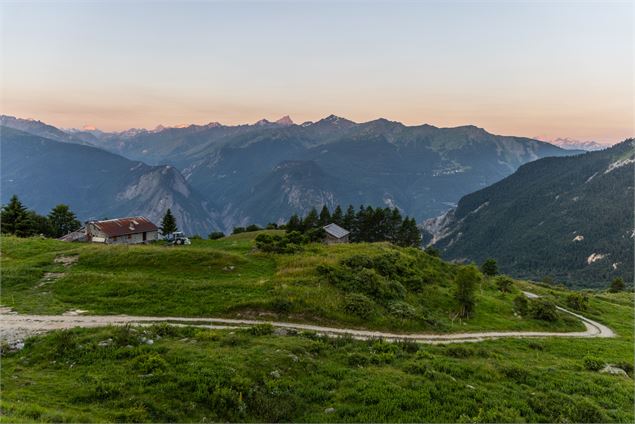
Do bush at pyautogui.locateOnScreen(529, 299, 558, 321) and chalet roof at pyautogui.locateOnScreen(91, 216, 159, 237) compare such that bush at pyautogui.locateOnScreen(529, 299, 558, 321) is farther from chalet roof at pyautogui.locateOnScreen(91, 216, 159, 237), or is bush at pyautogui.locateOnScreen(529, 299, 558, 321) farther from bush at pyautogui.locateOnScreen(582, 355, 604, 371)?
chalet roof at pyautogui.locateOnScreen(91, 216, 159, 237)

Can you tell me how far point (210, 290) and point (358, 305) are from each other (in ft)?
46.4

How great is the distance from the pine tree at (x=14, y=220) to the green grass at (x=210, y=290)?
23430mm

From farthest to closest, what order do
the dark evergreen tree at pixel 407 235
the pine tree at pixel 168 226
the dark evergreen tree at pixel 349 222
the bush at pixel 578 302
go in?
the dark evergreen tree at pixel 349 222 < the dark evergreen tree at pixel 407 235 < the pine tree at pixel 168 226 < the bush at pixel 578 302

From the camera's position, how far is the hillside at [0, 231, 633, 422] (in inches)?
643

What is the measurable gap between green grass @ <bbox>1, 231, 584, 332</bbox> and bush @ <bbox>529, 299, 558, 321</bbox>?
1162 mm

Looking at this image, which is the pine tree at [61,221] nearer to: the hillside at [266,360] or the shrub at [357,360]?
the hillside at [266,360]

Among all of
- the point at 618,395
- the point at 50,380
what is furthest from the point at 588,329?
the point at 50,380

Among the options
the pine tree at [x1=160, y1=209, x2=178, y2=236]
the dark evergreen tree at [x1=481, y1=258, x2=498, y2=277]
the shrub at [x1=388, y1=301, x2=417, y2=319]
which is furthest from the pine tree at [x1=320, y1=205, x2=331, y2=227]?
the shrub at [x1=388, y1=301, x2=417, y2=319]

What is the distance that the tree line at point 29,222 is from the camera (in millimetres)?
69312

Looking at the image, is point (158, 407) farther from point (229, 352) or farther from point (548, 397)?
point (548, 397)

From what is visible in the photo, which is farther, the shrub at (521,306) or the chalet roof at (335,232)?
the chalet roof at (335,232)

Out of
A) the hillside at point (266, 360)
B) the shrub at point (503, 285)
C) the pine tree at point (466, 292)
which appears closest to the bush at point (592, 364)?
the hillside at point (266, 360)

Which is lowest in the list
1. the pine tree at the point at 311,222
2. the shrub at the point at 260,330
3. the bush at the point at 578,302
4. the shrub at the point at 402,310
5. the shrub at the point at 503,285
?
the bush at the point at 578,302

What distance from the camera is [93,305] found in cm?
Result: 2948
